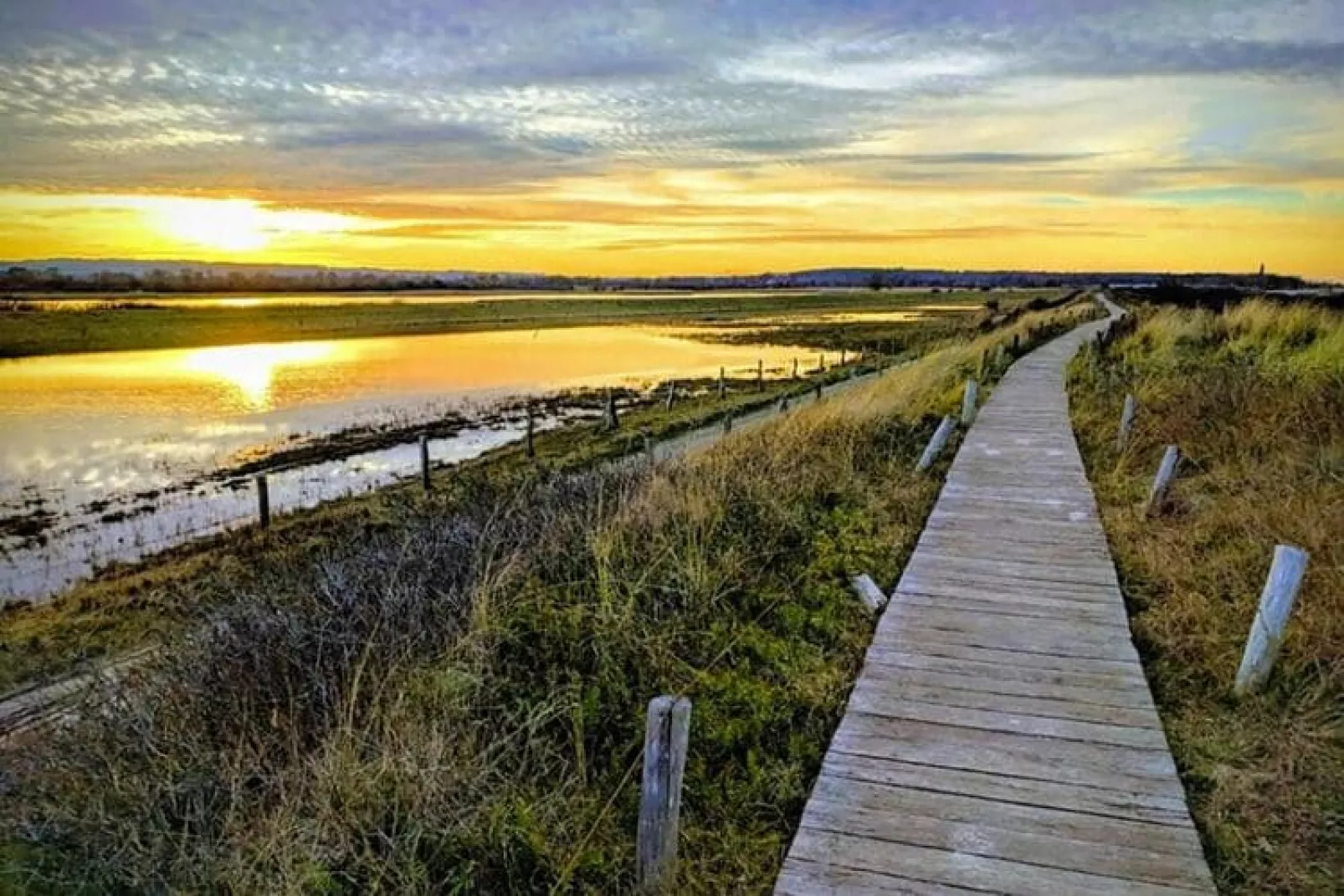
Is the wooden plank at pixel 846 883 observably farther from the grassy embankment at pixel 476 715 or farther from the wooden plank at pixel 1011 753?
the wooden plank at pixel 1011 753

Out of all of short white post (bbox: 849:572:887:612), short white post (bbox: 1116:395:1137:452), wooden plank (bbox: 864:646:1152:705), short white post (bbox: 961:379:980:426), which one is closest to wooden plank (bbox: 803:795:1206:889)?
wooden plank (bbox: 864:646:1152:705)

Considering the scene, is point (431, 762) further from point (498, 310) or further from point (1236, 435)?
point (498, 310)

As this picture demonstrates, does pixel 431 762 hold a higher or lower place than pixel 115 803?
higher

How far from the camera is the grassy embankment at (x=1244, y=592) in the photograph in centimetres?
374

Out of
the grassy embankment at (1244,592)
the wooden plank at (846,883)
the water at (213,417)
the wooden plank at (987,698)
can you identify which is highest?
the grassy embankment at (1244,592)

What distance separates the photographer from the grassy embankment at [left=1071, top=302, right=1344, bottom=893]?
Result: 3.74 metres

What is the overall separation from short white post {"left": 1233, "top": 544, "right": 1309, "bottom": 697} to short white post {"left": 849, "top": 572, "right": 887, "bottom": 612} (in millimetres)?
2227

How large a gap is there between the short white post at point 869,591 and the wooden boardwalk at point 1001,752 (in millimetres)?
166

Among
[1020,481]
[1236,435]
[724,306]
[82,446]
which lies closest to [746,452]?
[1020,481]

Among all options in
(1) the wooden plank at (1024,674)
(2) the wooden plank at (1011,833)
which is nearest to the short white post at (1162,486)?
(1) the wooden plank at (1024,674)

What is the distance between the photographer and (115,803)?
151 inches

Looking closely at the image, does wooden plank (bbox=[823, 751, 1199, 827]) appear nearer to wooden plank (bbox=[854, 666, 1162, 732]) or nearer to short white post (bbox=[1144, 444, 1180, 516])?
wooden plank (bbox=[854, 666, 1162, 732])

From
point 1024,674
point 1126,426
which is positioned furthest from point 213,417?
point 1024,674

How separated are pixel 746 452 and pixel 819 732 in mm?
5784
